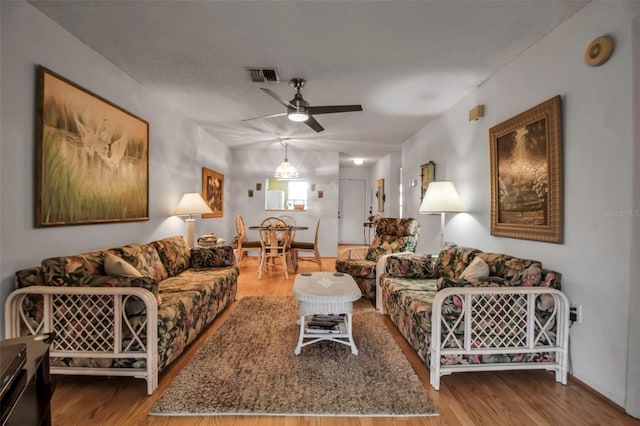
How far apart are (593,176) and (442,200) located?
1.41 metres

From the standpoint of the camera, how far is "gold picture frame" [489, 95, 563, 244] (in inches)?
84.3

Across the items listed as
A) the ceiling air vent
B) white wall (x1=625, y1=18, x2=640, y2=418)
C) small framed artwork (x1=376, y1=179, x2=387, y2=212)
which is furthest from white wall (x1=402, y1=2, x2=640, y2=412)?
small framed artwork (x1=376, y1=179, x2=387, y2=212)

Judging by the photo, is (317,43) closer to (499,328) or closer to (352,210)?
(499,328)

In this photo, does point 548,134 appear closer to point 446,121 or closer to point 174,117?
point 446,121

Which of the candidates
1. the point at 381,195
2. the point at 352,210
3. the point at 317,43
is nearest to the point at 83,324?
the point at 317,43

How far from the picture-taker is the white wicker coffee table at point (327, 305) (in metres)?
2.29

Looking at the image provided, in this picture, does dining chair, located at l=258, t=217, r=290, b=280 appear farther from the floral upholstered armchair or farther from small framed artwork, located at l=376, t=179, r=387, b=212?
small framed artwork, located at l=376, t=179, r=387, b=212

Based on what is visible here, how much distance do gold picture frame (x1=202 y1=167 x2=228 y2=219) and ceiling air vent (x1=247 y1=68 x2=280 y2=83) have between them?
98.4 inches

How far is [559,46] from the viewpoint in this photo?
214cm

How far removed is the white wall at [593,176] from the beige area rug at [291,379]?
1098 mm

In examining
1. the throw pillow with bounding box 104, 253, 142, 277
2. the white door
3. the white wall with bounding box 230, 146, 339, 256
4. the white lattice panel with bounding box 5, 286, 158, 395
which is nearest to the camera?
the white lattice panel with bounding box 5, 286, 158, 395

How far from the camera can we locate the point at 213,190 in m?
5.55

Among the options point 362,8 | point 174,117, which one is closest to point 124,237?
point 174,117

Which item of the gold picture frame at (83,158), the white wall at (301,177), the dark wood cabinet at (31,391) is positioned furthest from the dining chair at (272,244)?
the dark wood cabinet at (31,391)
